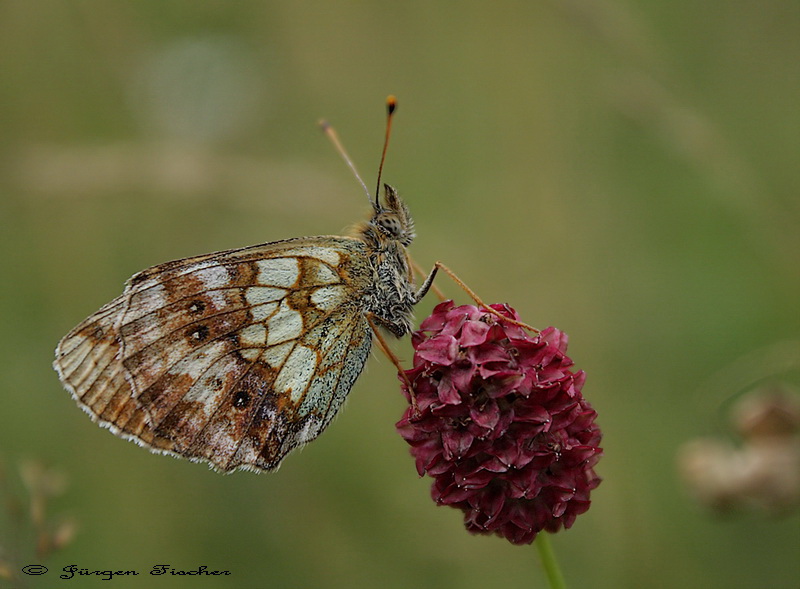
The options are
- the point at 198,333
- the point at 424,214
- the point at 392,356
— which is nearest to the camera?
the point at 392,356

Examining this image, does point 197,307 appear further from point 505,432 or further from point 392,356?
point 505,432

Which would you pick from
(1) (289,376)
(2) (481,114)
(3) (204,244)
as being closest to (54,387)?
(3) (204,244)

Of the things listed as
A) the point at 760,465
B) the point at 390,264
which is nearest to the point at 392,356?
the point at 390,264

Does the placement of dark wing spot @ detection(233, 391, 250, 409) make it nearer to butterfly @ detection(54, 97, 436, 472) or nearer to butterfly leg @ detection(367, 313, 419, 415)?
butterfly @ detection(54, 97, 436, 472)

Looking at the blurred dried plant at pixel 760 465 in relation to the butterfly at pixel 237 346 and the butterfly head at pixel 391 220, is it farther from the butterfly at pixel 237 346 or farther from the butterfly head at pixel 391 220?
the butterfly head at pixel 391 220

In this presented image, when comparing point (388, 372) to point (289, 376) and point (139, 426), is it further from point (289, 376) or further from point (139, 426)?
point (139, 426)

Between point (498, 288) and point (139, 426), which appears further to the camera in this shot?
point (498, 288)

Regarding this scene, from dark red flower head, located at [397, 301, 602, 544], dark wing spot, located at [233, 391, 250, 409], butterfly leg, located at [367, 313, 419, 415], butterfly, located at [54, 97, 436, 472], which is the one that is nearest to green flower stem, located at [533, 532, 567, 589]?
dark red flower head, located at [397, 301, 602, 544]
